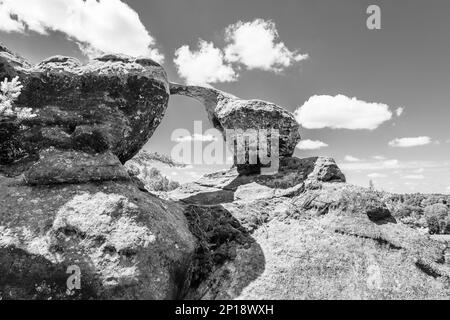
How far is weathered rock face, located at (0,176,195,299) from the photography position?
8.55m

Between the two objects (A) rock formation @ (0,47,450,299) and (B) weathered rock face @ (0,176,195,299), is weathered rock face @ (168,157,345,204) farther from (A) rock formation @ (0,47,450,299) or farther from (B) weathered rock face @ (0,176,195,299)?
(B) weathered rock face @ (0,176,195,299)

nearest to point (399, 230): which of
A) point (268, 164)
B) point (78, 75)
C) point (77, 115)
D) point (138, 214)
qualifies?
point (268, 164)

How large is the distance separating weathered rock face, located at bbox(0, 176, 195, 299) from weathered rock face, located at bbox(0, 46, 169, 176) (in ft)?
6.78

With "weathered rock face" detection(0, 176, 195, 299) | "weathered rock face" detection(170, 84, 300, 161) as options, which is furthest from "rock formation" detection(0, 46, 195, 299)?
"weathered rock face" detection(170, 84, 300, 161)

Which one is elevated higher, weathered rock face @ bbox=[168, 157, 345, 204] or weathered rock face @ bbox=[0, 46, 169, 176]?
weathered rock face @ bbox=[0, 46, 169, 176]

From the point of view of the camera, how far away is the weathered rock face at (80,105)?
494 inches

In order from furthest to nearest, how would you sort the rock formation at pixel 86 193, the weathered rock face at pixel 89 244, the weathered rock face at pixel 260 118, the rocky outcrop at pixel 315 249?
the weathered rock face at pixel 260 118 < the rocky outcrop at pixel 315 249 < the rock formation at pixel 86 193 < the weathered rock face at pixel 89 244

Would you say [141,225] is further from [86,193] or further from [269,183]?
[269,183]

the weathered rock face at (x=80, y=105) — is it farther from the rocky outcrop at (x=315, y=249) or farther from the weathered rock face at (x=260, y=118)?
the weathered rock face at (x=260, y=118)

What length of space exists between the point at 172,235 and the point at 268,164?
9.78 metres

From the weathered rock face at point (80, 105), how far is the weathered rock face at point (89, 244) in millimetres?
2067

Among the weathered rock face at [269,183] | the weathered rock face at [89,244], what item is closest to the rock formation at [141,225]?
the weathered rock face at [89,244]

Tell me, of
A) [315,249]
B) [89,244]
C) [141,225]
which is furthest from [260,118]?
[89,244]
